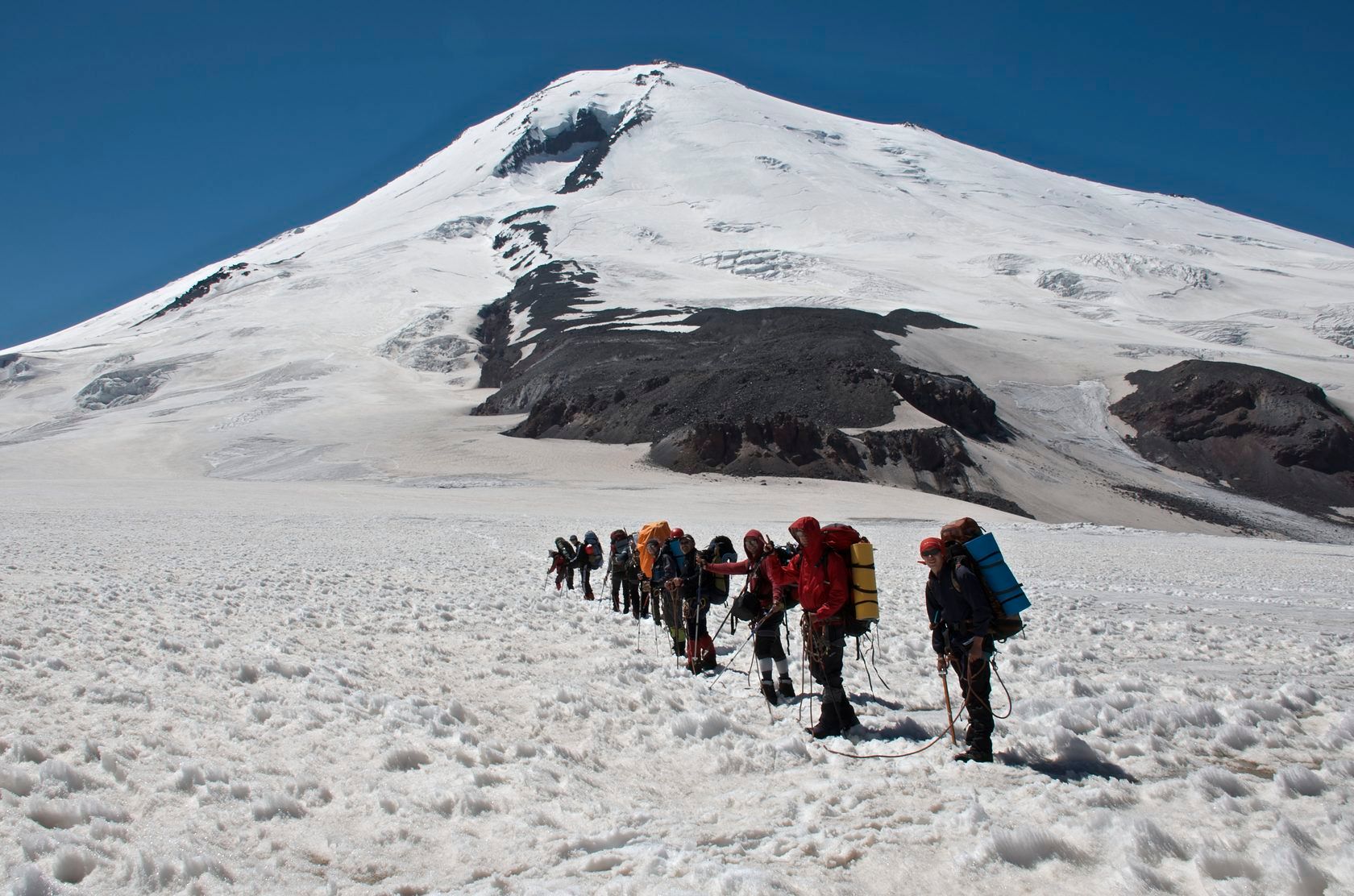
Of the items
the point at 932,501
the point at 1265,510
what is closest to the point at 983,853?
the point at 932,501

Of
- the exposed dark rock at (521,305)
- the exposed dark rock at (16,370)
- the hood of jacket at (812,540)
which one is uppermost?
the exposed dark rock at (521,305)

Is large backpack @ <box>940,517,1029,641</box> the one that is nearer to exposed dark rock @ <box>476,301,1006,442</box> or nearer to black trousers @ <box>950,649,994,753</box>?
black trousers @ <box>950,649,994,753</box>

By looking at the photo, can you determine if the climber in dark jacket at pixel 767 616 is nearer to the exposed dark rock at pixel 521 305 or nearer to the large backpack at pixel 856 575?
the large backpack at pixel 856 575

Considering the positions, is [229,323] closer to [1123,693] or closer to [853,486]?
[853,486]

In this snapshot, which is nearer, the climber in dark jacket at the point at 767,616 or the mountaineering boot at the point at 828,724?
the mountaineering boot at the point at 828,724

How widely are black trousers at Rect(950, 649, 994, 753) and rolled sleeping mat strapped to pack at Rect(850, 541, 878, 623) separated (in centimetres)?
77

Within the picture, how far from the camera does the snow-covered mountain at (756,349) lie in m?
57.9

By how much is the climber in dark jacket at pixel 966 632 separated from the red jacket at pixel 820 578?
677 millimetres

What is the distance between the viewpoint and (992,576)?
543 centimetres

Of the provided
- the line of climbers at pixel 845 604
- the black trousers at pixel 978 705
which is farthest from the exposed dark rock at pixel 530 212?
the black trousers at pixel 978 705

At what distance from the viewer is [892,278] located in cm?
12419

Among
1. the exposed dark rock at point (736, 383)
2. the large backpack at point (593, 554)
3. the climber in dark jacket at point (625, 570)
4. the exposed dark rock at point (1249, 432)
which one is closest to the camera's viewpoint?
the climber in dark jacket at point (625, 570)

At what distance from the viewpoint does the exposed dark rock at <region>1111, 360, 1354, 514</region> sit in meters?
63.8

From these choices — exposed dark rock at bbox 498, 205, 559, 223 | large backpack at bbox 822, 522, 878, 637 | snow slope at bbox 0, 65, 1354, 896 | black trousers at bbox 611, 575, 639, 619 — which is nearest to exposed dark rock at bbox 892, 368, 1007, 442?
snow slope at bbox 0, 65, 1354, 896
